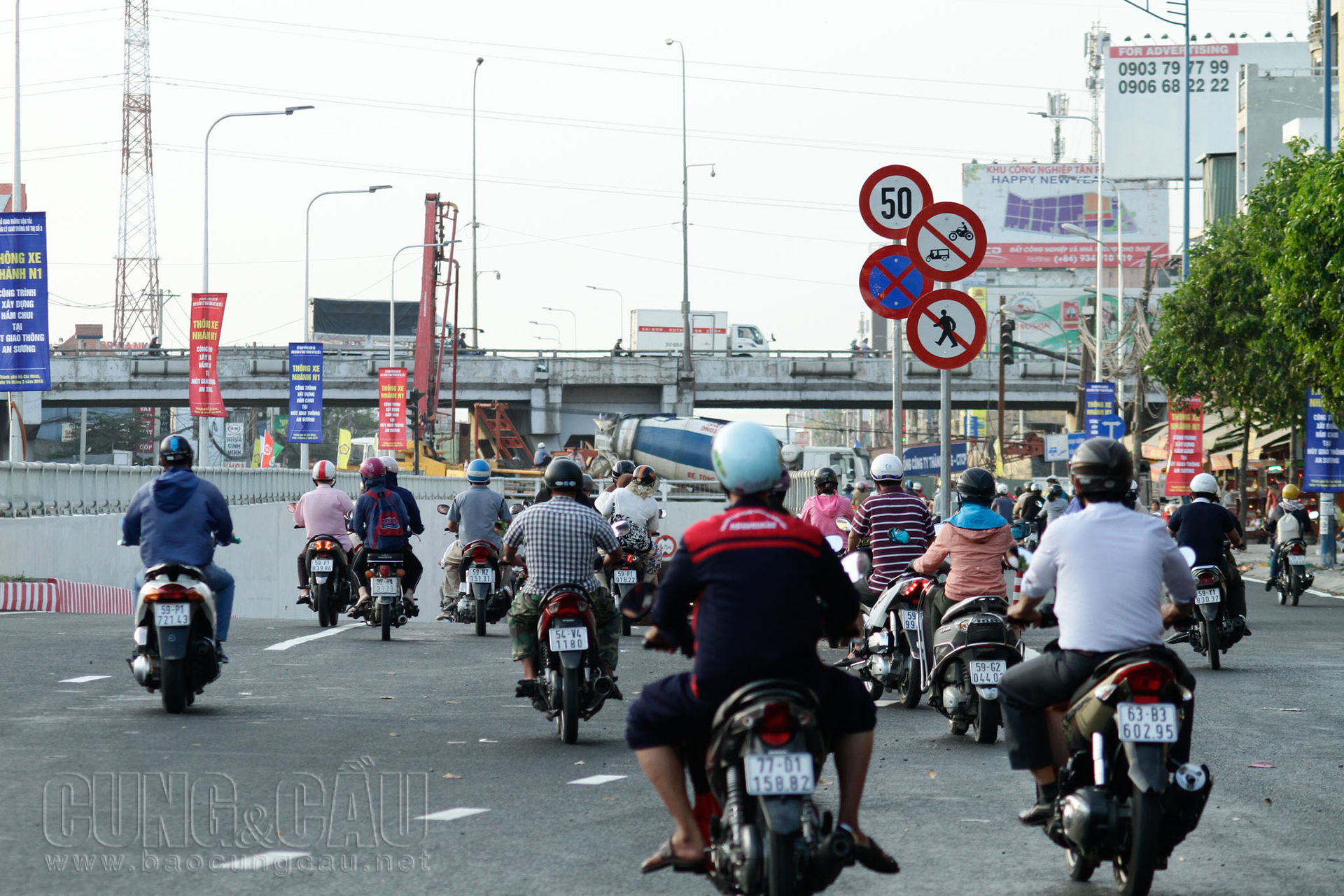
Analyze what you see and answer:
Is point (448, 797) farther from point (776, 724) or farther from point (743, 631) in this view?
point (776, 724)


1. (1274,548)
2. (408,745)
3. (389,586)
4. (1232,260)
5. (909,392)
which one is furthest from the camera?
(909,392)

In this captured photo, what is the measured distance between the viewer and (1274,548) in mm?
24188

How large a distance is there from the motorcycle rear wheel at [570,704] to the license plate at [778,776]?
479 cm

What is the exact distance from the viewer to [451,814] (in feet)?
23.1

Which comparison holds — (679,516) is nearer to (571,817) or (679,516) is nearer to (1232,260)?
(1232,260)

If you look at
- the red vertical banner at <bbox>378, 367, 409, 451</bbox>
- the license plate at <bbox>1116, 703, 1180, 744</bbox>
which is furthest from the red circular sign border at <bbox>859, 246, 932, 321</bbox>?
the red vertical banner at <bbox>378, 367, 409, 451</bbox>

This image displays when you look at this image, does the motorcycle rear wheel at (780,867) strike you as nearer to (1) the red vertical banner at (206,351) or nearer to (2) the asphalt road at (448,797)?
(2) the asphalt road at (448,797)

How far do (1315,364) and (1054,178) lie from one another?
74.1 meters

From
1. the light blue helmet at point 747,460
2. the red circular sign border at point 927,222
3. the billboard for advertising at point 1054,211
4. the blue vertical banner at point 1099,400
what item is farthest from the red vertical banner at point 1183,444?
the billboard for advertising at point 1054,211

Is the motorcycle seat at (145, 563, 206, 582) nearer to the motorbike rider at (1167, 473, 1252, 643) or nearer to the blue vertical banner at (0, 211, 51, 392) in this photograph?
the motorbike rider at (1167, 473, 1252, 643)

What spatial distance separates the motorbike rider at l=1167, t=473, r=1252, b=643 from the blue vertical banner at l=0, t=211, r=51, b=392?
13661 mm

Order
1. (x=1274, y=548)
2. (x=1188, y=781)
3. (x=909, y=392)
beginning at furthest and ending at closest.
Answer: (x=909, y=392)
(x=1274, y=548)
(x=1188, y=781)

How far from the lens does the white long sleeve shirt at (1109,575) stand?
5645 mm

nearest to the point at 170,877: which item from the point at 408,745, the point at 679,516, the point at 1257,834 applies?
the point at 408,745
